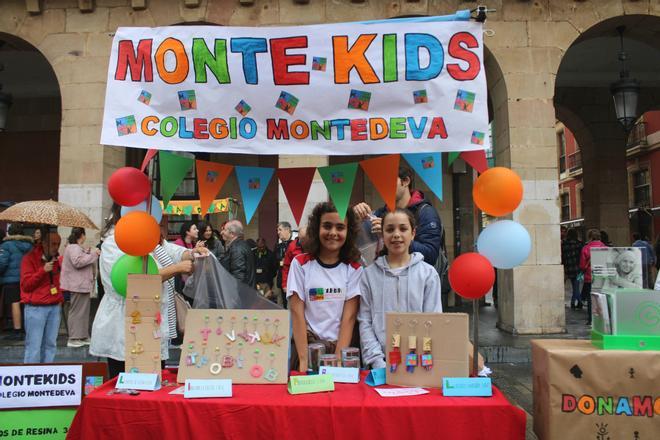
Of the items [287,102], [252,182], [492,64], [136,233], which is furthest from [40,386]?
[492,64]

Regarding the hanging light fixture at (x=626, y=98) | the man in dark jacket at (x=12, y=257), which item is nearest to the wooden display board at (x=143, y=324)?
the man in dark jacket at (x=12, y=257)

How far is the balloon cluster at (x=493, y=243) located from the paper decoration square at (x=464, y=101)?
419 mm

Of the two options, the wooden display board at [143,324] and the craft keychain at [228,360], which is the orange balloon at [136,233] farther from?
the craft keychain at [228,360]

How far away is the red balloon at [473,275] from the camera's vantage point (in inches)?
114

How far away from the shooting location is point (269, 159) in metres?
11.3

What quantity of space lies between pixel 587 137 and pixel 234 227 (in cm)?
1132

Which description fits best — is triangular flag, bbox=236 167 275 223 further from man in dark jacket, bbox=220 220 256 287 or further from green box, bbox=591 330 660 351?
man in dark jacket, bbox=220 220 256 287

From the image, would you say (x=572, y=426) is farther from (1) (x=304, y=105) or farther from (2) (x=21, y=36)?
(2) (x=21, y=36)

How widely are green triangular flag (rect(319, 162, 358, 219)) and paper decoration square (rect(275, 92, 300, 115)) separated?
0.66 m

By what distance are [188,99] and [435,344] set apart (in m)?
2.15

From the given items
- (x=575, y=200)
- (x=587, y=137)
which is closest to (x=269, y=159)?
(x=587, y=137)

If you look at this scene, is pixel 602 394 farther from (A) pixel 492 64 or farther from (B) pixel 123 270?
(A) pixel 492 64

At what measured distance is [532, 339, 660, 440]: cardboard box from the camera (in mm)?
2365

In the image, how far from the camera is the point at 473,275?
9.52ft
